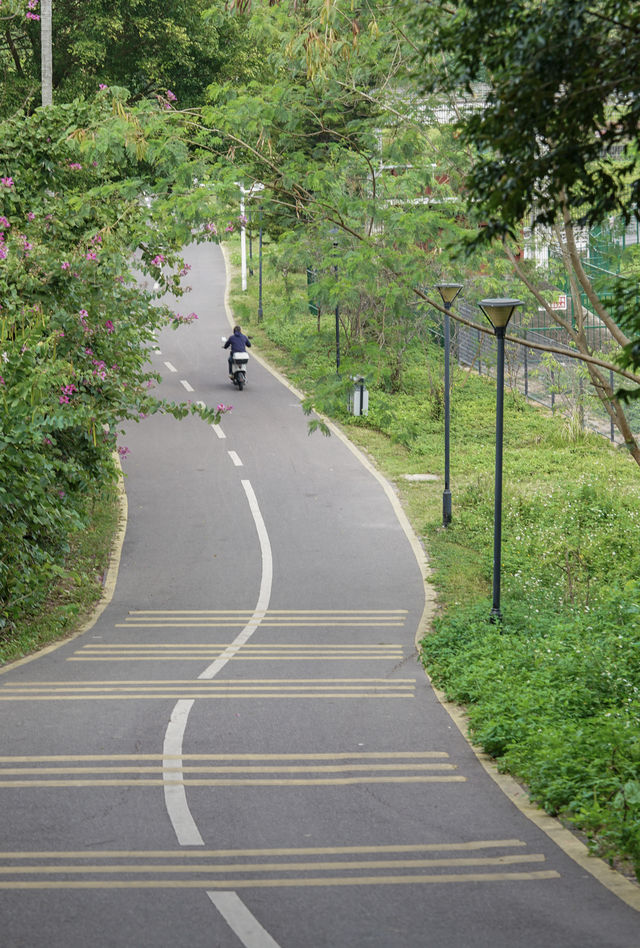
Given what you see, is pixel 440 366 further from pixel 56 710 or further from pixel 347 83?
pixel 56 710

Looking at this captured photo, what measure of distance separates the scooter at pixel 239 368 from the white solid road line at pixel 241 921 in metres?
25.3

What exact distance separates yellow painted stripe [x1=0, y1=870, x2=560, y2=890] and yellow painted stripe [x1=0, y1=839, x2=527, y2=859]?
0.44 meters

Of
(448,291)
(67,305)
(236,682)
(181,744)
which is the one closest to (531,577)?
(448,291)

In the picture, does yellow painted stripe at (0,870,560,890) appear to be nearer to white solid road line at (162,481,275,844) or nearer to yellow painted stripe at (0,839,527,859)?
yellow painted stripe at (0,839,527,859)

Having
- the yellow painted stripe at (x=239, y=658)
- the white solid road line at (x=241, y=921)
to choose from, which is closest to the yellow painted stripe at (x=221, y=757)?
the white solid road line at (x=241, y=921)

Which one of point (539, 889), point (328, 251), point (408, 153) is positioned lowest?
point (539, 889)

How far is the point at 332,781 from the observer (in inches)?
322

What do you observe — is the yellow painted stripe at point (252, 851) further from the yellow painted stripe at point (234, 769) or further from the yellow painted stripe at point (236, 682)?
the yellow painted stripe at point (236, 682)

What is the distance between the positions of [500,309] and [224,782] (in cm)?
663

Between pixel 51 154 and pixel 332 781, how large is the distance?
36.2ft

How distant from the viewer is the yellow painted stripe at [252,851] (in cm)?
652

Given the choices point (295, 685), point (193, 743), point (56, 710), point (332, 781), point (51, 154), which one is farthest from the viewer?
point (51, 154)

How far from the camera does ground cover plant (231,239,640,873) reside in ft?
26.5

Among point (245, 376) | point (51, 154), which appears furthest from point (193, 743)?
point (245, 376)
